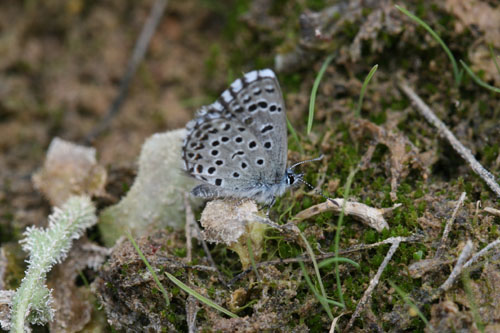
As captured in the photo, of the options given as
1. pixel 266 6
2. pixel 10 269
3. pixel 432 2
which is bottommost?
pixel 10 269

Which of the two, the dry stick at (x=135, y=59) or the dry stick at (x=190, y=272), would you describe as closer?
the dry stick at (x=190, y=272)

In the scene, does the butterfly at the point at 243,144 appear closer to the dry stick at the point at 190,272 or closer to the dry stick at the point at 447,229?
the dry stick at the point at 190,272

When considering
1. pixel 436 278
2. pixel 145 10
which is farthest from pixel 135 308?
pixel 145 10

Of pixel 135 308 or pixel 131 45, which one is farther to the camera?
pixel 131 45

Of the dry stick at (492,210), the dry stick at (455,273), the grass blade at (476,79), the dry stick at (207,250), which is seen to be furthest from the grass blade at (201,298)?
the grass blade at (476,79)

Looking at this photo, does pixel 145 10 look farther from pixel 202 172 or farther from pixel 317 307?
pixel 317 307

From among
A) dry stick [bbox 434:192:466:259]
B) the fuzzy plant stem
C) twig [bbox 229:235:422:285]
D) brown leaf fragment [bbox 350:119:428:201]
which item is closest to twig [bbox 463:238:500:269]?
dry stick [bbox 434:192:466:259]

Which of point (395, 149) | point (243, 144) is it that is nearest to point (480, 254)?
point (395, 149)
